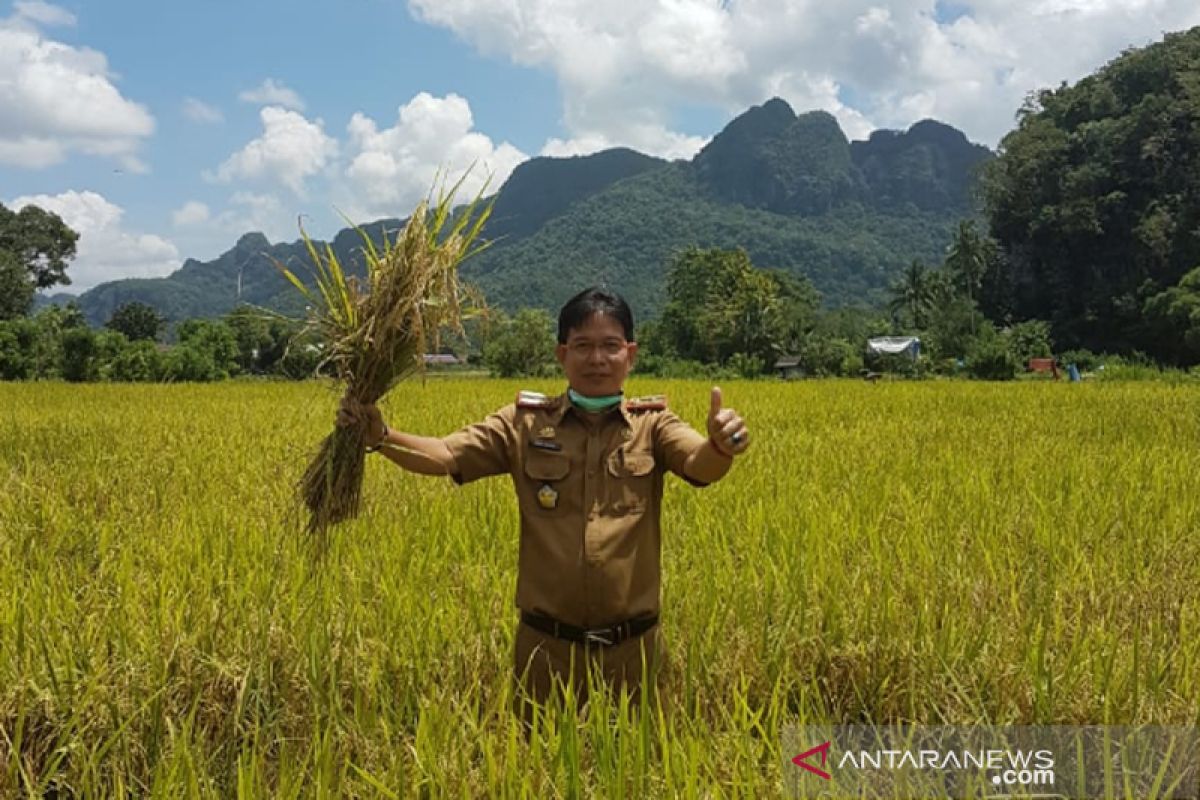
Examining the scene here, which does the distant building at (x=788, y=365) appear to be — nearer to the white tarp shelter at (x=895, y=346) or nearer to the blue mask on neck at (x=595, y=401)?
the white tarp shelter at (x=895, y=346)

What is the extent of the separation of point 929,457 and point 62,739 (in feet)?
16.5

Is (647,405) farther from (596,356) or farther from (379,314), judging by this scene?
(379,314)

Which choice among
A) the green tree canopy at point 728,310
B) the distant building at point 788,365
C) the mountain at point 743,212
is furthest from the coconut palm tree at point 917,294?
the mountain at point 743,212

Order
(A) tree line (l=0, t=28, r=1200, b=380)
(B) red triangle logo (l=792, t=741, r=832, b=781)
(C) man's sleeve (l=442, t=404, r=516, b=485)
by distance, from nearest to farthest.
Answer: (B) red triangle logo (l=792, t=741, r=832, b=781) → (C) man's sleeve (l=442, t=404, r=516, b=485) → (A) tree line (l=0, t=28, r=1200, b=380)

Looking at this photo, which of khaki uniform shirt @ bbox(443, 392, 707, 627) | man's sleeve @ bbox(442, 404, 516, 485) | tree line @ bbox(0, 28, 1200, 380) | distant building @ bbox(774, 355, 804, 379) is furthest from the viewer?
distant building @ bbox(774, 355, 804, 379)

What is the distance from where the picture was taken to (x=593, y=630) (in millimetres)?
1642

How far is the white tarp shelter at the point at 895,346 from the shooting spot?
1201 inches

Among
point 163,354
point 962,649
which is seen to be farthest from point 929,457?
point 163,354

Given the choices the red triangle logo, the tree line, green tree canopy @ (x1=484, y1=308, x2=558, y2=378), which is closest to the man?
the red triangle logo

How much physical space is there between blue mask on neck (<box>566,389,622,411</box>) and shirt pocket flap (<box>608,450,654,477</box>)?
10cm

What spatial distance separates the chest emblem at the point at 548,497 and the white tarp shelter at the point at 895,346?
2977 centimetres

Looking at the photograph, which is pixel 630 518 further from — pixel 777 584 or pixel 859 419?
pixel 859 419

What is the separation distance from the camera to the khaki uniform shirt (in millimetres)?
1627

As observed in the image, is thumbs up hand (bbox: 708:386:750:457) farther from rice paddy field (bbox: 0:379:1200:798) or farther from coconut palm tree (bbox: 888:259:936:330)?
coconut palm tree (bbox: 888:259:936:330)
